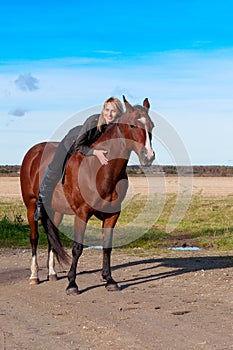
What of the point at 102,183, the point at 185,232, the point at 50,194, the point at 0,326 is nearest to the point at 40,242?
the point at 185,232

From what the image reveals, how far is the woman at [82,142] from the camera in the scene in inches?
350

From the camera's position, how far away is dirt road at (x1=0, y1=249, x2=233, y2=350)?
259 inches

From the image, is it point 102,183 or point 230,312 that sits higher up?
point 102,183

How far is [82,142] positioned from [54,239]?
74.5 inches

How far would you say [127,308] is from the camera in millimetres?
8148

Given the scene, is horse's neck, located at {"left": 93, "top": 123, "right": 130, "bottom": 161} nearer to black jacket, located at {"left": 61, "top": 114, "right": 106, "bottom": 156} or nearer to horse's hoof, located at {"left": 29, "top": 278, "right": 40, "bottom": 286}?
black jacket, located at {"left": 61, "top": 114, "right": 106, "bottom": 156}

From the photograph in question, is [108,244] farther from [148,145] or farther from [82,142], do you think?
[148,145]

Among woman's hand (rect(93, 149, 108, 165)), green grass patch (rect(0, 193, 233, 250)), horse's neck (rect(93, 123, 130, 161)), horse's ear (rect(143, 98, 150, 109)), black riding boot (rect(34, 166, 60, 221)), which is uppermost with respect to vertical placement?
horse's ear (rect(143, 98, 150, 109))

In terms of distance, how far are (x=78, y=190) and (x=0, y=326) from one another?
8.18 feet

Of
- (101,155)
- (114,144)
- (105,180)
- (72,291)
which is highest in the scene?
(114,144)

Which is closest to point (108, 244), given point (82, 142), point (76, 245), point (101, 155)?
point (76, 245)

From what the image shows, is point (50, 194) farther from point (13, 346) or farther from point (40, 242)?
point (40, 242)

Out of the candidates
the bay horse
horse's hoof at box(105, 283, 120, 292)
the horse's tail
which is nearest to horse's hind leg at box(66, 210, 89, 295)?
the bay horse

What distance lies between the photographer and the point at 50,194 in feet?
32.5
